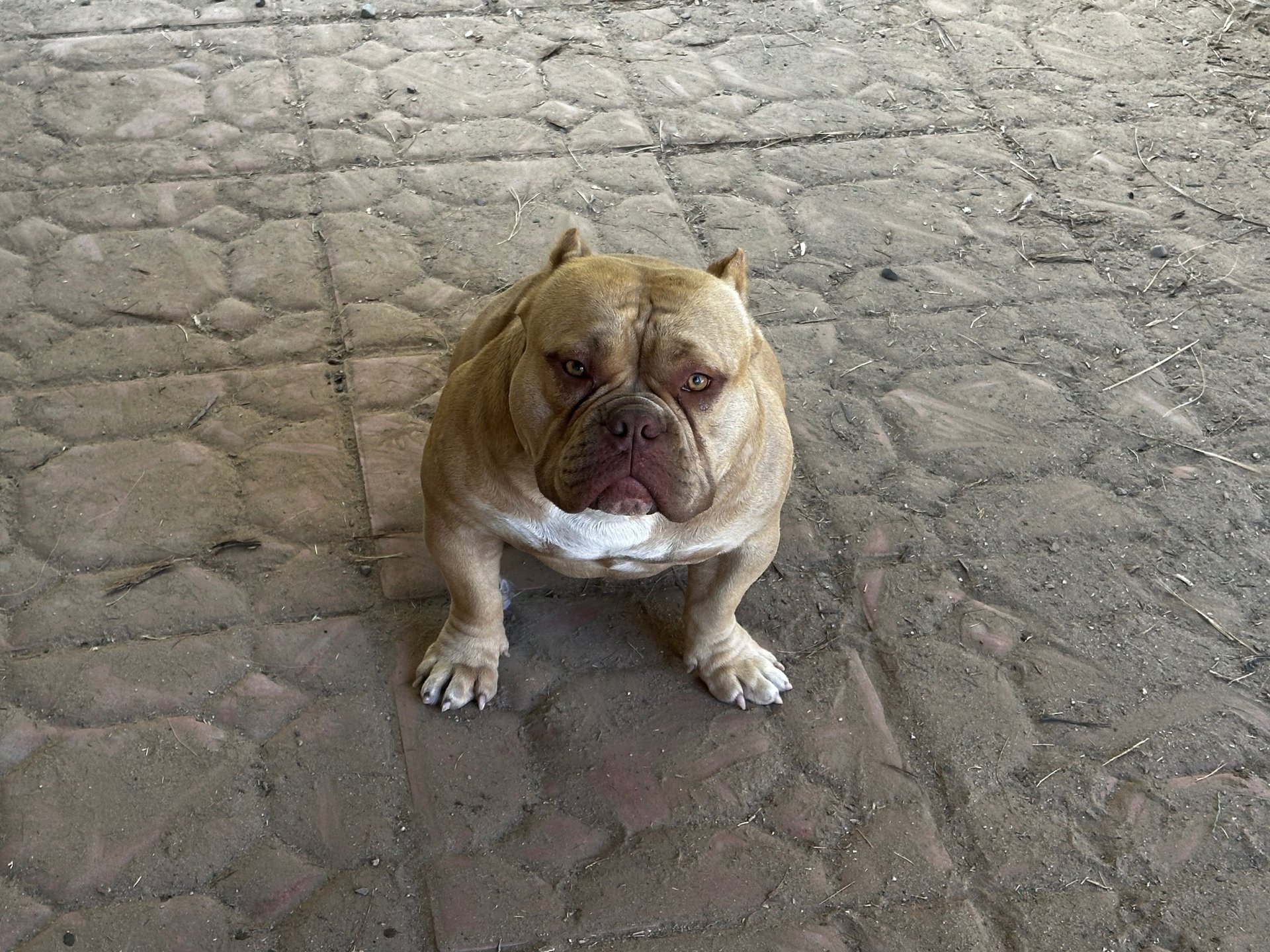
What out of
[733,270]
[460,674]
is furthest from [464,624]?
[733,270]

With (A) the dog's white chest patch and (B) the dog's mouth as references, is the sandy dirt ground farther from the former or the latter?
(B) the dog's mouth

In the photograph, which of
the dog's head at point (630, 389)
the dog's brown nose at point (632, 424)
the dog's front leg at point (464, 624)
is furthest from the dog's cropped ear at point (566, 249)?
the dog's front leg at point (464, 624)

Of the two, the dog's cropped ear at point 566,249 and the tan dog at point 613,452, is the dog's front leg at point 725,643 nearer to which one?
the tan dog at point 613,452

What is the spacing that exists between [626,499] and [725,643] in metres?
0.93

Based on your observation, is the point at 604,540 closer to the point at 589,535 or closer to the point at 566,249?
the point at 589,535

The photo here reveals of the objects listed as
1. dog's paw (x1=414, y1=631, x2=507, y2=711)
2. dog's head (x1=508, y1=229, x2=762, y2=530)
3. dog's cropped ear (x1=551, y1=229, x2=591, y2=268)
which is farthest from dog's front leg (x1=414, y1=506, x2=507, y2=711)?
dog's cropped ear (x1=551, y1=229, x2=591, y2=268)

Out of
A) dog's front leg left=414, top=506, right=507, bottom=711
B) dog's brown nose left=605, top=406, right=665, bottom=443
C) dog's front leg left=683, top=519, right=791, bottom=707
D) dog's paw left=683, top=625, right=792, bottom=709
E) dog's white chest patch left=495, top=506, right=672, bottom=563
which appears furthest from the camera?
dog's paw left=683, top=625, right=792, bottom=709

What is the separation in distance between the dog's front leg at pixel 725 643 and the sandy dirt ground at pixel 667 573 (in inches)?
3.6

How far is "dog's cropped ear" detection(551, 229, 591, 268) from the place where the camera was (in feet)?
10.1

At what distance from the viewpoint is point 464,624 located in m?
3.42

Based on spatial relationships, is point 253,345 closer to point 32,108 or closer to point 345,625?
point 345,625

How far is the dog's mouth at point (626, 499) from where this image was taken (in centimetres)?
273

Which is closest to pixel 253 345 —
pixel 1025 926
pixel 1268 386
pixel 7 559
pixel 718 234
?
pixel 7 559

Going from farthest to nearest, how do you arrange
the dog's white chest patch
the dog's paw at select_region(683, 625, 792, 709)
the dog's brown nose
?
the dog's paw at select_region(683, 625, 792, 709) → the dog's white chest patch → the dog's brown nose
